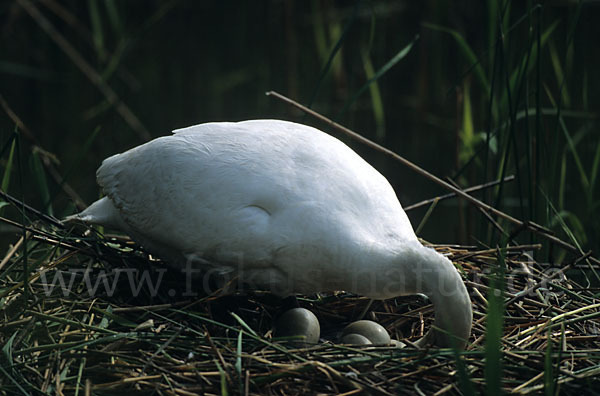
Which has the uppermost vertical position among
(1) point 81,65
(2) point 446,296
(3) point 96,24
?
(3) point 96,24

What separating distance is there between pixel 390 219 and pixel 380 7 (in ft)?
19.3

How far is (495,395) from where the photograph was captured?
6.78 feet

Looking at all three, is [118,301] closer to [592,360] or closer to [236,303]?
[236,303]

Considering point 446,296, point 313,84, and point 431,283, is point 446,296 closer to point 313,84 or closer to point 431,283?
point 431,283

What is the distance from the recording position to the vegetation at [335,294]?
2.58 metres

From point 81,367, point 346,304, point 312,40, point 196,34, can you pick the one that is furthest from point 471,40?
point 81,367

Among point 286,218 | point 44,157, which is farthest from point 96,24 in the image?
point 286,218

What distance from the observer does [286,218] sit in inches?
111

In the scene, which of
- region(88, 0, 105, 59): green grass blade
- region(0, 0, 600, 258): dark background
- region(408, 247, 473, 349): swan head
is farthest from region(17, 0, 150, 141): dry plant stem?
region(408, 247, 473, 349): swan head

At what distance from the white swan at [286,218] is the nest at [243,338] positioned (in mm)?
186

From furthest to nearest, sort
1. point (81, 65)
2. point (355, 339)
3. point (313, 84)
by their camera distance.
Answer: point (313, 84) → point (81, 65) → point (355, 339)

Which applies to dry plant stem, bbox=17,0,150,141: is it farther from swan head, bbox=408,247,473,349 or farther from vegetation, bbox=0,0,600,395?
swan head, bbox=408,247,473,349

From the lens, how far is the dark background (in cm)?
498

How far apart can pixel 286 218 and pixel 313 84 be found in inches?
179
